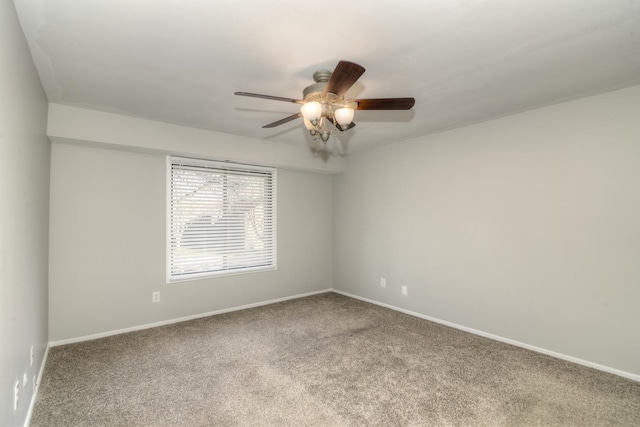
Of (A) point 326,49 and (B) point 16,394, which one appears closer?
(B) point 16,394

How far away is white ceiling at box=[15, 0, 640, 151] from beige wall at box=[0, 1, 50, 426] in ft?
0.85

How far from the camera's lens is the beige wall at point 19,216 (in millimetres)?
1516

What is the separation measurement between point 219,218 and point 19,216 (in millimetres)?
2501

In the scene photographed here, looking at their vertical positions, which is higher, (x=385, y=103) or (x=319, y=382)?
(x=385, y=103)

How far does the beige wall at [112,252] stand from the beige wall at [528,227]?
255 centimetres

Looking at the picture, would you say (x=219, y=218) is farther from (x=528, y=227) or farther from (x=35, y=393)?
(x=528, y=227)

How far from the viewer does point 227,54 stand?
214cm

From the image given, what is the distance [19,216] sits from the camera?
186 centimetres

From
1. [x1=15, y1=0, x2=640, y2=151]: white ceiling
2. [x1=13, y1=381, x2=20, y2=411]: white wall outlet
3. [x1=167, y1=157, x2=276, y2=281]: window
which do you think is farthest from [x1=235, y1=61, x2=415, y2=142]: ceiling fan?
[x1=167, y1=157, x2=276, y2=281]: window

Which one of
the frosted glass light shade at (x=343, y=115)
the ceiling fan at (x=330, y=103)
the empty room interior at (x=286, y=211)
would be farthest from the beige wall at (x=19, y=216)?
the frosted glass light shade at (x=343, y=115)

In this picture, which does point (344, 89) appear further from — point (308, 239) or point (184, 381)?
point (308, 239)

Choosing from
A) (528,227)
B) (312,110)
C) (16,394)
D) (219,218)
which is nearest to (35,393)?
(16,394)

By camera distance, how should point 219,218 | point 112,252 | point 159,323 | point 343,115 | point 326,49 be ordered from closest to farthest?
1. point 326,49
2. point 343,115
3. point 112,252
4. point 159,323
5. point 219,218

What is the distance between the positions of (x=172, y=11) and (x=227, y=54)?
1.55 feet
